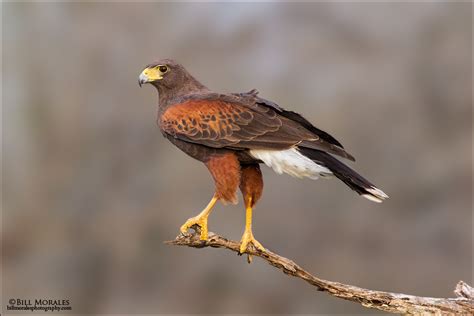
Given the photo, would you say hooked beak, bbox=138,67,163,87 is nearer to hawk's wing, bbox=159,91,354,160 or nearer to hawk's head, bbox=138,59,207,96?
hawk's head, bbox=138,59,207,96

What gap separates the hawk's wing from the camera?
505cm

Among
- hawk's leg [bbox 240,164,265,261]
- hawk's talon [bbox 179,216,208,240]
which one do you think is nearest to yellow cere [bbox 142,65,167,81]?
hawk's leg [bbox 240,164,265,261]

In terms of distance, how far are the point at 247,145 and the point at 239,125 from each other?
199 millimetres

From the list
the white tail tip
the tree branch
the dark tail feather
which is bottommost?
the tree branch

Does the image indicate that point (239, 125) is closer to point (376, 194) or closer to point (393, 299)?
point (376, 194)

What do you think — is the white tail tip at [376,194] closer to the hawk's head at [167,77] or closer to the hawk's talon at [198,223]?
the hawk's talon at [198,223]

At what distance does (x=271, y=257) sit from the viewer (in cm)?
504

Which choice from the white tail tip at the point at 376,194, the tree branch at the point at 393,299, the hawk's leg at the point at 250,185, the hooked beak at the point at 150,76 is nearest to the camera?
the tree branch at the point at 393,299

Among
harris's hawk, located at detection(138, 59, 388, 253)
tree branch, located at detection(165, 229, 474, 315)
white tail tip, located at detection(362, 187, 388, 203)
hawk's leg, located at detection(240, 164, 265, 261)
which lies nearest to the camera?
tree branch, located at detection(165, 229, 474, 315)

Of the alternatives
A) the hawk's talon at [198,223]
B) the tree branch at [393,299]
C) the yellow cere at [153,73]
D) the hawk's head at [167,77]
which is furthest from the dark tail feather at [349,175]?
the yellow cere at [153,73]

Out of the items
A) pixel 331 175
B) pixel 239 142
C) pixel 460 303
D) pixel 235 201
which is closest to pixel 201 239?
pixel 235 201

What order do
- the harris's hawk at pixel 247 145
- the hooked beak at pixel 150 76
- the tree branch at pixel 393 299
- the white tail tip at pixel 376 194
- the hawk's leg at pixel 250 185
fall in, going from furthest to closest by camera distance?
the hooked beak at pixel 150 76
the hawk's leg at pixel 250 185
the harris's hawk at pixel 247 145
the white tail tip at pixel 376 194
the tree branch at pixel 393 299

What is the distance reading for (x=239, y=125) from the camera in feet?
16.9

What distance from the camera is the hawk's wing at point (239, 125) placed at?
199 inches
